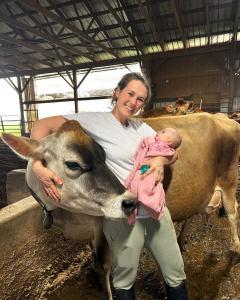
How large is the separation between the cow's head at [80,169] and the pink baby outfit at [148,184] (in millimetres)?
80

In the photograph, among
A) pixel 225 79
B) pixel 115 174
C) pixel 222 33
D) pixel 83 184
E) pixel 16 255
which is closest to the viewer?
pixel 83 184

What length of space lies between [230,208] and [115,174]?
6.43ft

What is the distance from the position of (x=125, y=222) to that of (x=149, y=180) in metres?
0.29

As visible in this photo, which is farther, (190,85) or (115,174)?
(190,85)

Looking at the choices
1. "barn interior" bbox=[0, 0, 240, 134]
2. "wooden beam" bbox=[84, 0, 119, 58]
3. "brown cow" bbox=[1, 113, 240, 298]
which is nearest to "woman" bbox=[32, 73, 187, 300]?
"brown cow" bbox=[1, 113, 240, 298]

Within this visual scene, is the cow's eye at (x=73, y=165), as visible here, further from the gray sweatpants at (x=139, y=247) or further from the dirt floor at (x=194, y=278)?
the dirt floor at (x=194, y=278)

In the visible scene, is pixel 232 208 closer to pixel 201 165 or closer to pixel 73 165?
pixel 201 165

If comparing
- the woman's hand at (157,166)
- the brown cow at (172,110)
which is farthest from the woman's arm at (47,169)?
the brown cow at (172,110)

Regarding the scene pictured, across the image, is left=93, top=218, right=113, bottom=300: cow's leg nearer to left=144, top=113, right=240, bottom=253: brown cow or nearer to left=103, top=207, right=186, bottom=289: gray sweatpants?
left=103, top=207, right=186, bottom=289: gray sweatpants

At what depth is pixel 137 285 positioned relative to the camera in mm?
2631

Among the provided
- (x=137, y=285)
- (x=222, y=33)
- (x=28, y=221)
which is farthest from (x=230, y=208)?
(x=222, y=33)

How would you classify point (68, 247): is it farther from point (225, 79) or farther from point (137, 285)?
point (225, 79)

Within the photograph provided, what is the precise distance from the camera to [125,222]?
1623 millimetres

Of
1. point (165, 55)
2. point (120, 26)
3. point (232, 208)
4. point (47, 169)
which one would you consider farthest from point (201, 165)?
point (165, 55)
